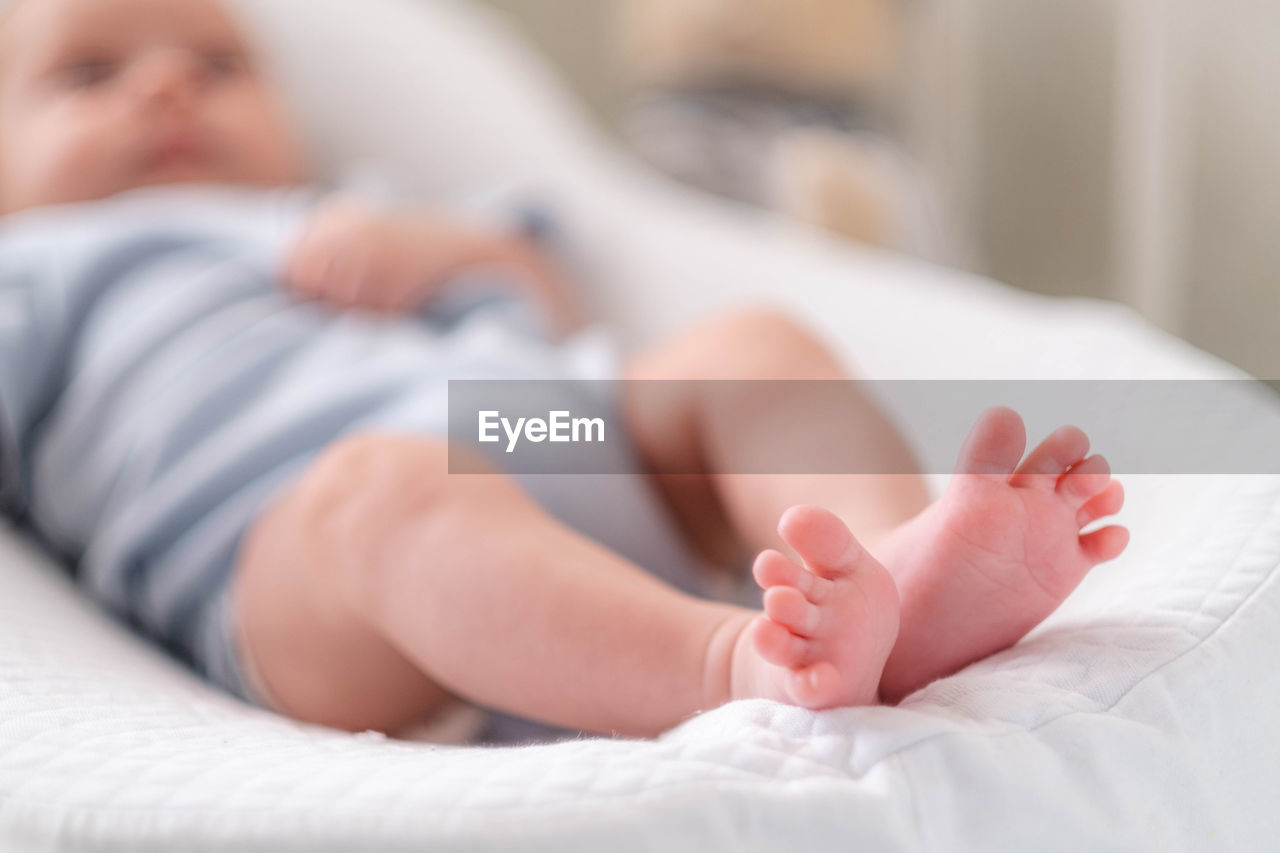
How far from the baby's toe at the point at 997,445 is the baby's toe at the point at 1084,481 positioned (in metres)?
0.02

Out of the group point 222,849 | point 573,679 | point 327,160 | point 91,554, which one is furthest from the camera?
point 327,160

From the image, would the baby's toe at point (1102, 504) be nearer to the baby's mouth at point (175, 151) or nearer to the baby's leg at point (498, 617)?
the baby's leg at point (498, 617)

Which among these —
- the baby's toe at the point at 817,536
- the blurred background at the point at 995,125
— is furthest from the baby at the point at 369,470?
the blurred background at the point at 995,125

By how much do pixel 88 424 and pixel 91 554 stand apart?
3.3 inches

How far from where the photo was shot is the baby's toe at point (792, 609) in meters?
0.32

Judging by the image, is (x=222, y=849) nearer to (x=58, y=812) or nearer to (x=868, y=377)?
(x=58, y=812)

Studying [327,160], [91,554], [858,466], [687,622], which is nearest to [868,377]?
[858,466]

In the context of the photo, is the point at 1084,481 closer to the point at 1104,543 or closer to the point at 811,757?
the point at 1104,543

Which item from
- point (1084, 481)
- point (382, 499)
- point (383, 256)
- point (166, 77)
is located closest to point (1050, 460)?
point (1084, 481)

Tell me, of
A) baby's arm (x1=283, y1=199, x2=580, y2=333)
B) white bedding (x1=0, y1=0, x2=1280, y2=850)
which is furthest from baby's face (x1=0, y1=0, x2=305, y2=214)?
white bedding (x1=0, y1=0, x2=1280, y2=850)

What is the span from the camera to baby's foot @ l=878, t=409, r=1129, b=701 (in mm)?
355

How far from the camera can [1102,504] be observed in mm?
366

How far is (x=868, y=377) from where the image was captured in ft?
2.41

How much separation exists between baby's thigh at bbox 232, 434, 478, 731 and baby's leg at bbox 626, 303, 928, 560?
14cm
